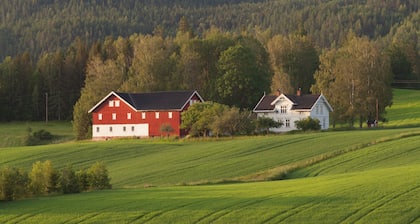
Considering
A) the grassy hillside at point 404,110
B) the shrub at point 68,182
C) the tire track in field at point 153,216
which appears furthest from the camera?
the grassy hillside at point 404,110

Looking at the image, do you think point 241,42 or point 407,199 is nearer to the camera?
point 407,199

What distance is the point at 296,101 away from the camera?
87312mm

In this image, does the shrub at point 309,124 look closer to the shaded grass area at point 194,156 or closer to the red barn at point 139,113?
the shaded grass area at point 194,156

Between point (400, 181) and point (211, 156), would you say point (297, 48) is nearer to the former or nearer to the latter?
point (211, 156)

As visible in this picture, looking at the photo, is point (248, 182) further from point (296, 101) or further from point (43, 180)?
point (296, 101)

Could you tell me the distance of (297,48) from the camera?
117312 mm

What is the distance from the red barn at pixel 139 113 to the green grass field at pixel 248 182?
1977 centimetres

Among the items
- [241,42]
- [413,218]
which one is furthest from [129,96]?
[413,218]

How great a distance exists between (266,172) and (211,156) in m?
10.6

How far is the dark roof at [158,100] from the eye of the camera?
8519cm

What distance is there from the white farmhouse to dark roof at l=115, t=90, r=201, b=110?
8.83 m

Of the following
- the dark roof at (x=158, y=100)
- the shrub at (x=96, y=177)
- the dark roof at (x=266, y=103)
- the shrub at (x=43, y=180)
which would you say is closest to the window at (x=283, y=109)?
the dark roof at (x=266, y=103)

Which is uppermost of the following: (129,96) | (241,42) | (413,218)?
(241,42)

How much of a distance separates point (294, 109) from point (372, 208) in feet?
194
